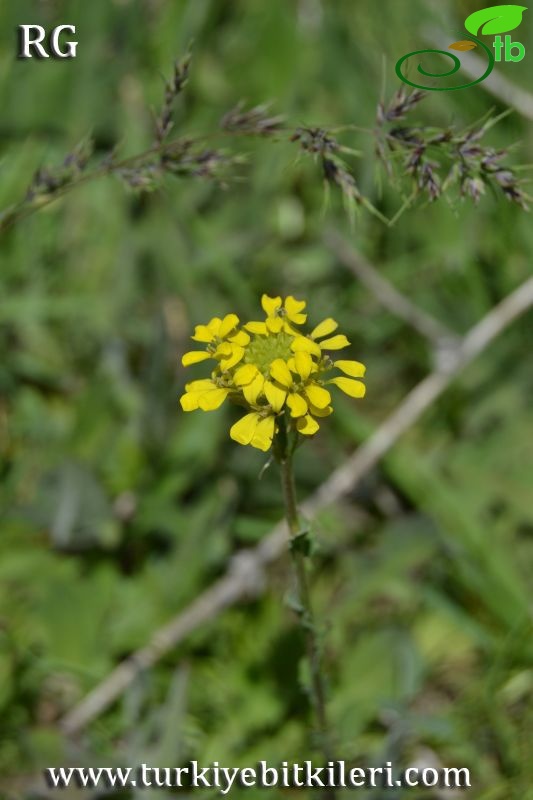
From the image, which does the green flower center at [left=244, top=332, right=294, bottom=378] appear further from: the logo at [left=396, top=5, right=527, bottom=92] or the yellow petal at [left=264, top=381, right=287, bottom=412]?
the logo at [left=396, top=5, right=527, bottom=92]

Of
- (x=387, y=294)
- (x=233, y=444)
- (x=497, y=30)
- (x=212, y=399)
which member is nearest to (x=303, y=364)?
(x=212, y=399)

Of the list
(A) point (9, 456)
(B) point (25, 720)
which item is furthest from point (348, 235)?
(B) point (25, 720)

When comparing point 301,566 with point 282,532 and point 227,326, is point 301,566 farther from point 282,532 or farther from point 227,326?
point 282,532

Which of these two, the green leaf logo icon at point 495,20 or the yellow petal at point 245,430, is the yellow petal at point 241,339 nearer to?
the yellow petal at point 245,430

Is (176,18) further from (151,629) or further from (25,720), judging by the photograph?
(25,720)

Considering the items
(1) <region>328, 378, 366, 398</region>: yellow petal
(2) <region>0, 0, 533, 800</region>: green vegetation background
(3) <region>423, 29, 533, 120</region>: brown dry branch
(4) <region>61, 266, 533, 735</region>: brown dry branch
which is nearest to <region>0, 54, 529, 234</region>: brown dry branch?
(1) <region>328, 378, 366, 398</region>: yellow petal

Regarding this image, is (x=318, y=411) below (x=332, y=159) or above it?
→ below

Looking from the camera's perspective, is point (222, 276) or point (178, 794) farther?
point (222, 276)
